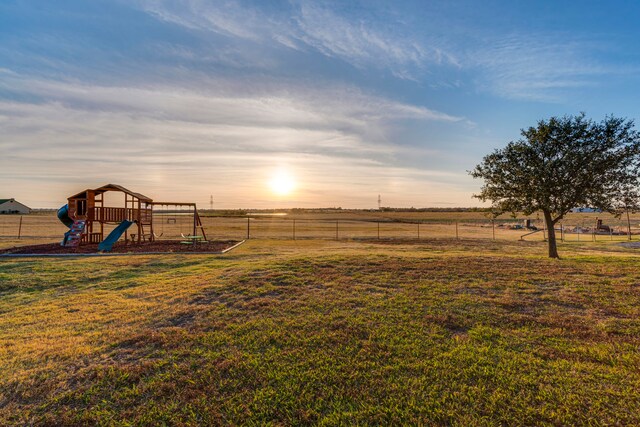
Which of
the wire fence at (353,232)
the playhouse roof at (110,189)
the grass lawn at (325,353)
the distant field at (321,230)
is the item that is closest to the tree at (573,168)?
the distant field at (321,230)

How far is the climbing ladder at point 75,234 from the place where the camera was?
754 inches

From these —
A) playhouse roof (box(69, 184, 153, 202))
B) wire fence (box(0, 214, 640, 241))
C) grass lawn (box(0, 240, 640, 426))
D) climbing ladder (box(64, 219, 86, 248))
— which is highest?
playhouse roof (box(69, 184, 153, 202))

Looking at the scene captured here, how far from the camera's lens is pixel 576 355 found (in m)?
4.23

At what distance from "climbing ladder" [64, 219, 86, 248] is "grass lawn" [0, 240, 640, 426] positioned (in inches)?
502

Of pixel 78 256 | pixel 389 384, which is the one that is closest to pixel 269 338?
pixel 389 384

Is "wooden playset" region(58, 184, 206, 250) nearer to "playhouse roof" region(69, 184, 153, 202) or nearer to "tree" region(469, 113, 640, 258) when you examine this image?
"playhouse roof" region(69, 184, 153, 202)

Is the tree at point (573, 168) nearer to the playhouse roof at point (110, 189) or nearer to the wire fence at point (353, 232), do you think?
the wire fence at point (353, 232)

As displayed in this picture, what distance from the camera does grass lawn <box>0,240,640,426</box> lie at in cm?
316

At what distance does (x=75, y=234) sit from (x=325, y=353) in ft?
71.6

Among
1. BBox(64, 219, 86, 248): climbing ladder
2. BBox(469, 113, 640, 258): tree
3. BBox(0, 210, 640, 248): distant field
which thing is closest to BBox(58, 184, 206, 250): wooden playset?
BBox(64, 219, 86, 248): climbing ladder

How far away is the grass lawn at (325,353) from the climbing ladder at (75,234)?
12754 mm

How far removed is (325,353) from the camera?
4.30 meters

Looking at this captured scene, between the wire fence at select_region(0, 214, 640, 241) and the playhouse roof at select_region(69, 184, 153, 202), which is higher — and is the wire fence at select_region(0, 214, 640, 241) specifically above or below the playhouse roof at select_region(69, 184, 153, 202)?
below

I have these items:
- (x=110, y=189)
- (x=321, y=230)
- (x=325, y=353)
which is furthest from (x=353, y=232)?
(x=325, y=353)
